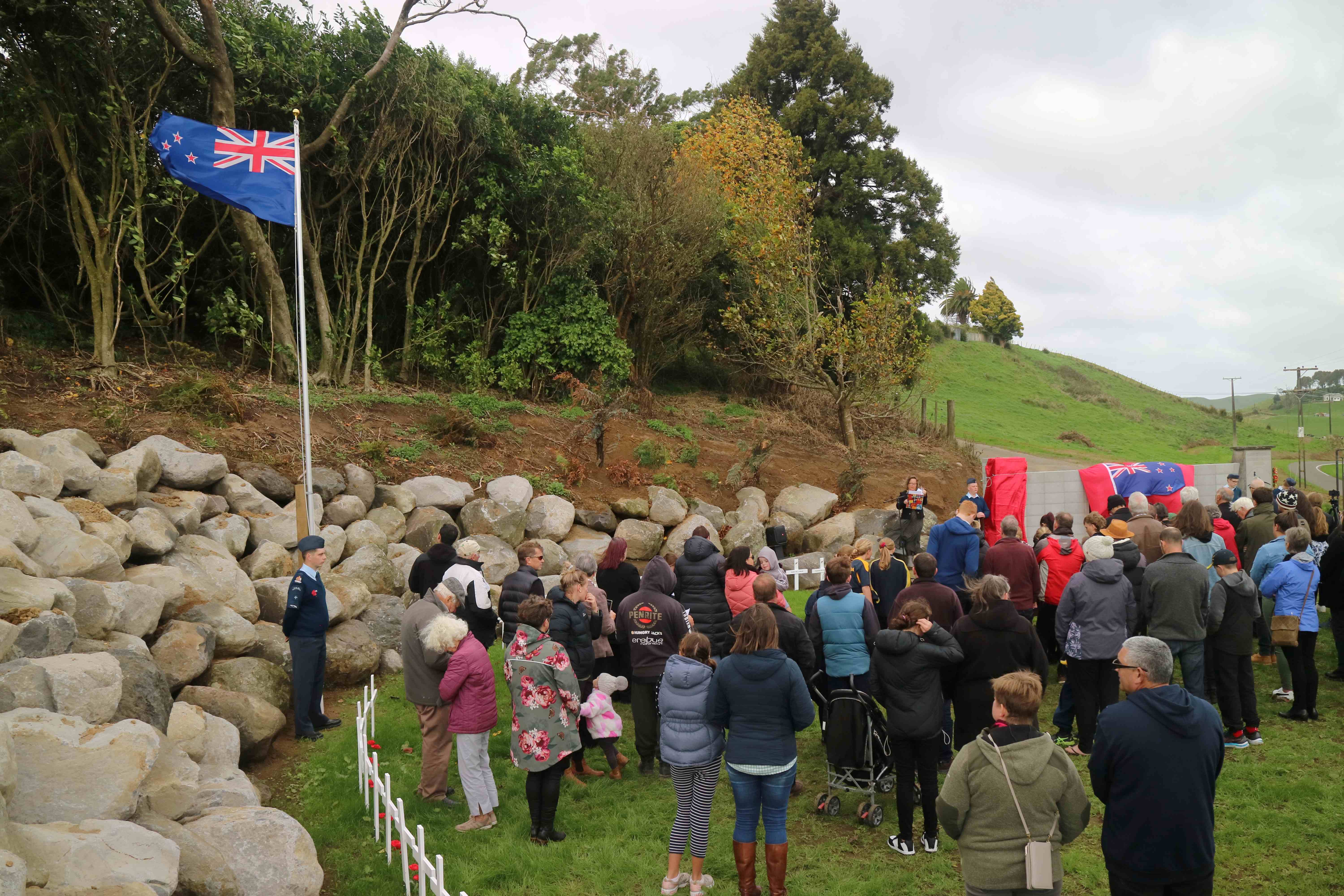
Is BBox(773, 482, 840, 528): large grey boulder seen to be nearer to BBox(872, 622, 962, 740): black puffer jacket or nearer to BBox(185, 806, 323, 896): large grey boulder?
BBox(872, 622, 962, 740): black puffer jacket

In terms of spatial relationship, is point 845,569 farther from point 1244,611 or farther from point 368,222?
point 368,222

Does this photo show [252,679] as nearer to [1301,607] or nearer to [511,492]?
[511,492]

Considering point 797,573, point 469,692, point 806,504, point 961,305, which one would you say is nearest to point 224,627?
→ point 469,692

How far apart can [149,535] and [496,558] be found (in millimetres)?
4878

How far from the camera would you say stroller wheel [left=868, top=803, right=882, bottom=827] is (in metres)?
6.46

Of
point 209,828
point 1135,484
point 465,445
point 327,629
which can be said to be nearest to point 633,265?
point 465,445

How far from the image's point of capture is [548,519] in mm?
14328

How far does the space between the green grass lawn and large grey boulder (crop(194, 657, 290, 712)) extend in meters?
0.72

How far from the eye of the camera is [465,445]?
1594 centimetres

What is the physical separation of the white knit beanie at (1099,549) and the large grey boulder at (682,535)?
7.67 metres

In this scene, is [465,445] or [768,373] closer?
[465,445]

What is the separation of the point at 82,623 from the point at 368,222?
45.4 ft

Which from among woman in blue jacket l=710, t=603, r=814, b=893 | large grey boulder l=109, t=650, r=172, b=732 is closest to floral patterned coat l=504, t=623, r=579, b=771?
woman in blue jacket l=710, t=603, r=814, b=893

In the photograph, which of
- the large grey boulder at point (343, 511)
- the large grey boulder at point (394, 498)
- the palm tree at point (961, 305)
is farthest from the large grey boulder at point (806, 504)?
the palm tree at point (961, 305)
